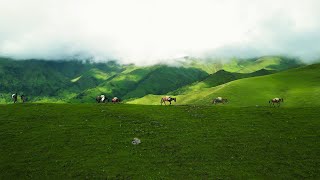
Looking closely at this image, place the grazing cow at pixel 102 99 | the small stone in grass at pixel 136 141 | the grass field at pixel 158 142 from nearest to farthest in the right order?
the grass field at pixel 158 142 < the small stone in grass at pixel 136 141 < the grazing cow at pixel 102 99

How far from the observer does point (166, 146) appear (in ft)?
178

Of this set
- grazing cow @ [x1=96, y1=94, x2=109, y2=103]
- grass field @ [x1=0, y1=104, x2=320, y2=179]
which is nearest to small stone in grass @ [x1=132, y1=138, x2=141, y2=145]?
grass field @ [x1=0, y1=104, x2=320, y2=179]

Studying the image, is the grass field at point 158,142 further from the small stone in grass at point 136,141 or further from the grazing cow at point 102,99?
the grazing cow at point 102,99

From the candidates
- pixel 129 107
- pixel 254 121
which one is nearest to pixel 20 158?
pixel 129 107

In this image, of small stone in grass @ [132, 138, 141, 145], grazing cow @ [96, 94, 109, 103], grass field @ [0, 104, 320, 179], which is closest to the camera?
grass field @ [0, 104, 320, 179]

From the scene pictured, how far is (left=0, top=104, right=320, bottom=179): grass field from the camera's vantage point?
47.1m

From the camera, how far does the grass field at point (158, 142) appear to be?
155 feet

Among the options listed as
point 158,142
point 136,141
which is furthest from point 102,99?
point 158,142

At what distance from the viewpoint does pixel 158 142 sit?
55688 millimetres

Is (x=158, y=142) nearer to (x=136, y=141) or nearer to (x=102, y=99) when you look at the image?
(x=136, y=141)

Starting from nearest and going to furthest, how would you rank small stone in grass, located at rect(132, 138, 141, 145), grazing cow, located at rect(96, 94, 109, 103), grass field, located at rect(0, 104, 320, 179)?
grass field, located at rect(0, 104, 320, 179), small stone in grass, located at rect(132, 138, 141, 145), grazing cow, located at rect(96, 94, 109, 103)

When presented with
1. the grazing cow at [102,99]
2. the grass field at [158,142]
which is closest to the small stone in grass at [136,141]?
the grass field at [158,142]

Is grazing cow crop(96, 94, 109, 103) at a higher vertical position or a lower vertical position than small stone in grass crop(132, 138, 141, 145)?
higher

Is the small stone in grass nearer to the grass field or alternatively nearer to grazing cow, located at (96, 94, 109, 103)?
the grass field
